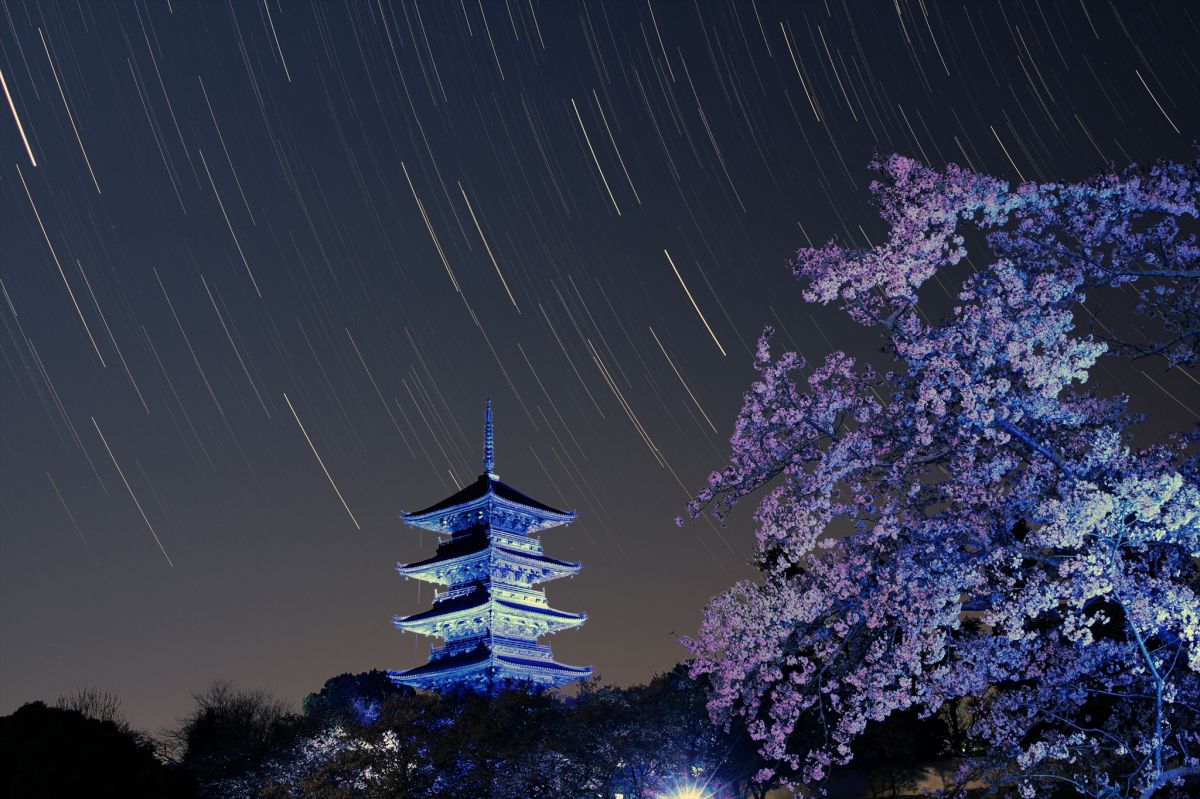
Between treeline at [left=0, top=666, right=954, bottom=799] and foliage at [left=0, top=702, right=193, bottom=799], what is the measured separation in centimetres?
4

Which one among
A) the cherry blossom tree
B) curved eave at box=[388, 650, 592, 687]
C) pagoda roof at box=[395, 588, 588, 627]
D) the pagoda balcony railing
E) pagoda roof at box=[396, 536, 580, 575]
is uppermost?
pagoda roof at box=[396, 536, 580, 575]

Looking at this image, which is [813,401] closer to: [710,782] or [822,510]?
[822,510]

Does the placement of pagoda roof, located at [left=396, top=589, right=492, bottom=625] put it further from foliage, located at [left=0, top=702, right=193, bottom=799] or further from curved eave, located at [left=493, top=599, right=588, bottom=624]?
foliage, located at [left=0, top=702, right=193, bottom=799]

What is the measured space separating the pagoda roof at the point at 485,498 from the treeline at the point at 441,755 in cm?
2031

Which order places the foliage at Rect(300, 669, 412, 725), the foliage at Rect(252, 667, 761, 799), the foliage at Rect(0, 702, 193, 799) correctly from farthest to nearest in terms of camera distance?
the foliage at Rect(300, 669, 412, 725) → the foliage at Rect(252, 667, 761, 799) → the foliage at Rect(0, 702, 193, 799)

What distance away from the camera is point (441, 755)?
2889cm

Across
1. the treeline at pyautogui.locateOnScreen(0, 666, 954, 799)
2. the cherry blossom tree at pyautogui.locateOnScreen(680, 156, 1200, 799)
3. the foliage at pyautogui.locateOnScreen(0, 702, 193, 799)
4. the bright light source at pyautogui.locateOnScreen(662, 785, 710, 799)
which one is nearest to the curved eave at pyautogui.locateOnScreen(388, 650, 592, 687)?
the treeline at pyautogui.locateOnScreen(0, 666, 954, 799)

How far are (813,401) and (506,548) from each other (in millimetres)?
43453

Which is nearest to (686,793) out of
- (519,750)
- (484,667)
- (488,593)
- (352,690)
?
(519,750)

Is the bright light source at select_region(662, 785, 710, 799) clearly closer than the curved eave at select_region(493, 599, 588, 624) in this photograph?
Yes

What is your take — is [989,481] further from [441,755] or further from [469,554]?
[469,554]

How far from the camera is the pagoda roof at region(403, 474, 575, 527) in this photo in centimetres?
5775

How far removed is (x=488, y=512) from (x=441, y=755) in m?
29.1

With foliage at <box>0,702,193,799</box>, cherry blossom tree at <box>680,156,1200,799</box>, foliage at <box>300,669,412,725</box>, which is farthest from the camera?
foliage at <box>300,669,412,725</box>
